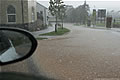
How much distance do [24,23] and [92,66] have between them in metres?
17.2

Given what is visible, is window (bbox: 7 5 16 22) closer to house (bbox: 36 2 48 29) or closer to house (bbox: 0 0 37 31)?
house (bbox: 0 0 37 31)

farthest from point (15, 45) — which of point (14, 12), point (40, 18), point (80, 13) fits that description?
point (80, 13)

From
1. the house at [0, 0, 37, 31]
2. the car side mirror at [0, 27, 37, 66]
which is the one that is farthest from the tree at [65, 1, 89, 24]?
the car side mirror at [0, 27, 37, 66]

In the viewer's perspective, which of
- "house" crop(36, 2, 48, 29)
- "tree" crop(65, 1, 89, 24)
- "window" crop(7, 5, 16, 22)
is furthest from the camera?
"tree" crop(65, 1, 89, 24)

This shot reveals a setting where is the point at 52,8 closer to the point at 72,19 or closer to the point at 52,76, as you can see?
the point at 52,76

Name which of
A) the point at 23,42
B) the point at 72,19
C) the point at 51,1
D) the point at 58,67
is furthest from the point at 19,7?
the point at 72,19

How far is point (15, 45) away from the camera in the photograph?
2.92 meters

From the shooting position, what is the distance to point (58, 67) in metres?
6.46

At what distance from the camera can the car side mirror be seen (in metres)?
2.57

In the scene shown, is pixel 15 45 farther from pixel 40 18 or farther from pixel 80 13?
pixel 80 13

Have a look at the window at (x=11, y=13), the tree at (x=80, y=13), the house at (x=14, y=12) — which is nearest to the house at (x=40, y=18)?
the house at (x=14, y=12)

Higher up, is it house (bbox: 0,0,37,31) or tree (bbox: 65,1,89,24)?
tree (bbox: 65,1,89,24)

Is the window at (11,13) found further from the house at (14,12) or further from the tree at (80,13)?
the tree at (80,13)

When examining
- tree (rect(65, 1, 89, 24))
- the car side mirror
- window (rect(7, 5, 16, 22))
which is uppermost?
tree (rect(65, 1, 89, 24))
